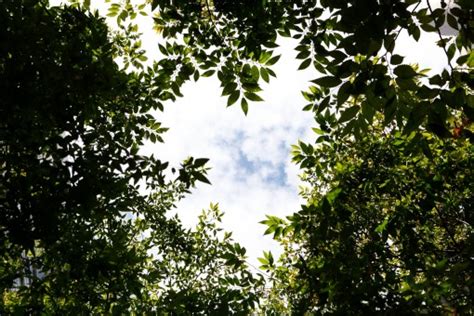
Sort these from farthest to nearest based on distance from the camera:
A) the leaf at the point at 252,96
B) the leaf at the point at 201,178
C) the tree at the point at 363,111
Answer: the leaf at the point at 252,96 → the leaf at the point at 201,178 → the tree at the point at 363,111

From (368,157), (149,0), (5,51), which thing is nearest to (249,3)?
(149,0)

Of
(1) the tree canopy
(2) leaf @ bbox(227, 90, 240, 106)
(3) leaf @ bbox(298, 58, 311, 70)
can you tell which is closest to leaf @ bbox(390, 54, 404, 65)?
(1) the tree canopy

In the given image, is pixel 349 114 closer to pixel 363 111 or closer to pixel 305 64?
pixel 363 111

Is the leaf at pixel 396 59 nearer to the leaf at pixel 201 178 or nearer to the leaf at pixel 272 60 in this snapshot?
the leaf at pixel 201 178

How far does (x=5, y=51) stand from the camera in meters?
3.23

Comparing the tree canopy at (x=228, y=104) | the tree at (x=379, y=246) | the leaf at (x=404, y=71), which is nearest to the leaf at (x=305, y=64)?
the tree canopy at (x=228, y=104)

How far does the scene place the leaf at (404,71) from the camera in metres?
2.05

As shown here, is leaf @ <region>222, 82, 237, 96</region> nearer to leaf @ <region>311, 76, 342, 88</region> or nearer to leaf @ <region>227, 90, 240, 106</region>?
leaf @ <region>227, 90, 240, 106</region>

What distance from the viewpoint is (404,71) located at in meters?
2.05

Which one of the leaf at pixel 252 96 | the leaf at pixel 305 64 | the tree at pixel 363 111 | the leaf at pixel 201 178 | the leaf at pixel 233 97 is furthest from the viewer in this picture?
the leaf at pixel 252 96

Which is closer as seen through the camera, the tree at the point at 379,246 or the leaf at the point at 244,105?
the tree at the point at 379,246

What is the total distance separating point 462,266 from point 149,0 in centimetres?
449

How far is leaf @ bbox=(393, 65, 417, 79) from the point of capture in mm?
2051

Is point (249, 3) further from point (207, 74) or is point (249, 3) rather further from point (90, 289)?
point (90, 289)
